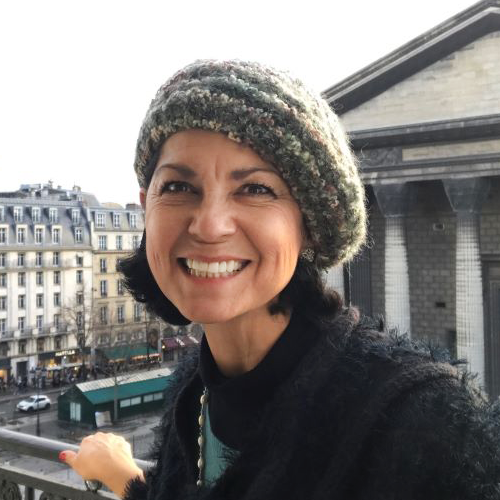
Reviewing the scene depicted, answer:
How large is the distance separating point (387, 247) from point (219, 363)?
15.2m

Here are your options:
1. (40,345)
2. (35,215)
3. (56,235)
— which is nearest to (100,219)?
(56,235)

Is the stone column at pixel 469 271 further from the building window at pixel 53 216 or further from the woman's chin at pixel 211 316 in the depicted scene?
the building window at pixel 53 216

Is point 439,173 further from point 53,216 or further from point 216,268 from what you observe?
point 53,216

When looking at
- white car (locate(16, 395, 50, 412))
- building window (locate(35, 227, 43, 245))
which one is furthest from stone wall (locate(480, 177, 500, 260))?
building window (locate(35, 227, 43, 245))

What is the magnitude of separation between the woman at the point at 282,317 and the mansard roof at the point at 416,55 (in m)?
13.4

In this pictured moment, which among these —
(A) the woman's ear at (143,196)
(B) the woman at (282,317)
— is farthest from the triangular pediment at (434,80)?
(B) the woman at (282,317)

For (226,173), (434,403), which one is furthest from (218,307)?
(434,403)

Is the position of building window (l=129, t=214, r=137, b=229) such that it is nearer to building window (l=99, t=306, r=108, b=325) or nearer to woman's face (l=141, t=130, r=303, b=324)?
building window (l=99, t=306, r=108, b=325)

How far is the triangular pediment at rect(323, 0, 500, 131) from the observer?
14938mm

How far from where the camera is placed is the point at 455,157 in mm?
15016

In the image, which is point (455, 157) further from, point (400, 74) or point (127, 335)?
point (127, 335)

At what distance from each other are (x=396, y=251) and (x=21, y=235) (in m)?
28.3

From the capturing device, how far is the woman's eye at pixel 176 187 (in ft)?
5.01

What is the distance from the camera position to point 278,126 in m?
1.47
